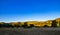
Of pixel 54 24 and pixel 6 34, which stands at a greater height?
pixel 54 24

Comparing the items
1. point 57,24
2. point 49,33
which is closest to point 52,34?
point 49,33

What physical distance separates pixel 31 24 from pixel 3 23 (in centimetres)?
200

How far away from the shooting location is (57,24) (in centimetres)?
841

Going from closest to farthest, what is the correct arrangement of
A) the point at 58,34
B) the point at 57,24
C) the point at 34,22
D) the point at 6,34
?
the point at 58,34 → the point at 6,34 → the point at 57,24 → the point at 34,22

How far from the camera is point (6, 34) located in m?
7.20

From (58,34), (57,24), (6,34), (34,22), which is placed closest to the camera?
(58,34)

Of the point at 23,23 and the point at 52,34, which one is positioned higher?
the point at 23,23

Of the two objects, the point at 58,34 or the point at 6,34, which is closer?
the point at 58,34

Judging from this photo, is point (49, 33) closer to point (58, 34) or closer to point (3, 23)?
point (58, 34)

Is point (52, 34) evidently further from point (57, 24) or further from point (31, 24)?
point (31, 24)

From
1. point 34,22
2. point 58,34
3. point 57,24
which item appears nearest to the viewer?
point 58,34

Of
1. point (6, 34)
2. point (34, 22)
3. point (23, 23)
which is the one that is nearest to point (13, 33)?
point (6, 34)

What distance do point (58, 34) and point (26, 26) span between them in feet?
10.5

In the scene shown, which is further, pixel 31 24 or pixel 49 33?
pixel 31 24
